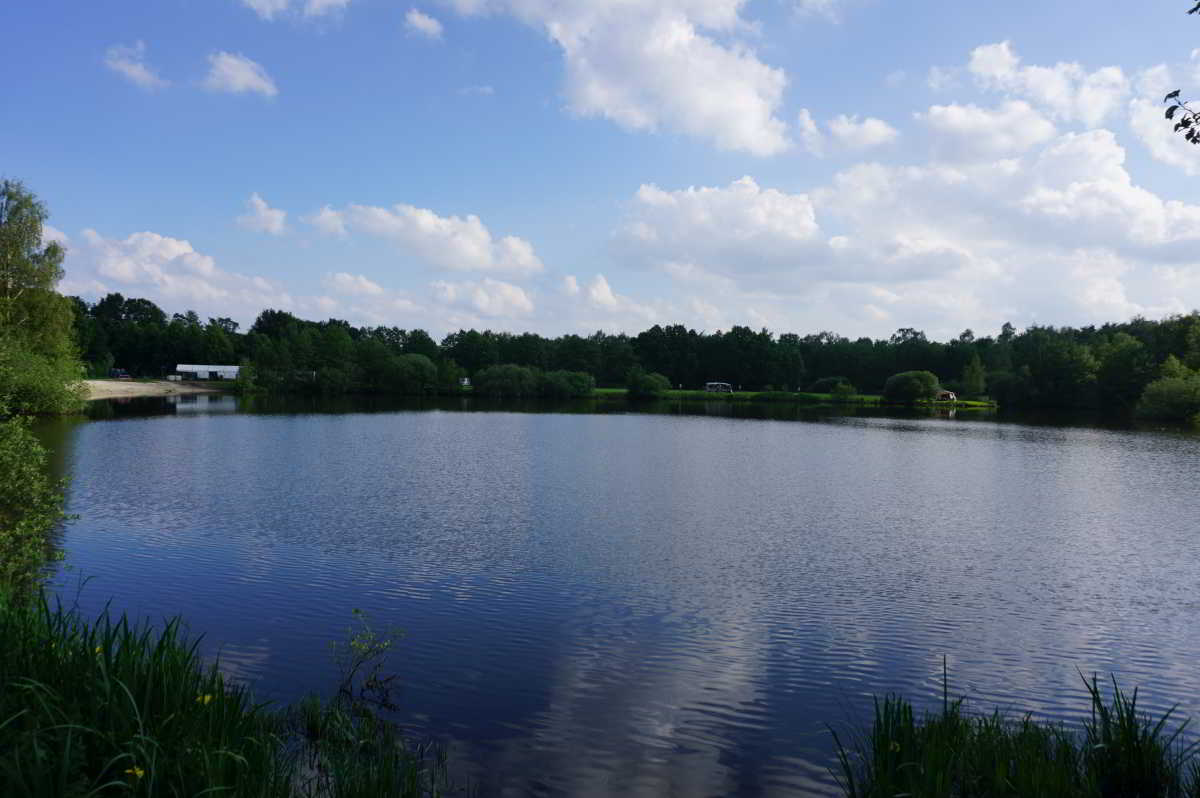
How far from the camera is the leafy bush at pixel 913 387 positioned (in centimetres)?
10156

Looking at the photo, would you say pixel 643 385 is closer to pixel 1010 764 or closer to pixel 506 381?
pixel 506 381

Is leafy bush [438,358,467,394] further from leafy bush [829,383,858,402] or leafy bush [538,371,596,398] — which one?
leafy bush [829,383,858,402]

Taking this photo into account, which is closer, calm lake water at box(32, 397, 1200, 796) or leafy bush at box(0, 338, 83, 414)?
calm lake water at box(32, 397, 1200, 796)

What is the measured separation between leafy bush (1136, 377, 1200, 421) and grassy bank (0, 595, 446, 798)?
79.4 m

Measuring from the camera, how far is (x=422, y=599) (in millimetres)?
12039

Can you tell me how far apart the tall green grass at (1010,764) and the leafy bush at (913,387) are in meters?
102

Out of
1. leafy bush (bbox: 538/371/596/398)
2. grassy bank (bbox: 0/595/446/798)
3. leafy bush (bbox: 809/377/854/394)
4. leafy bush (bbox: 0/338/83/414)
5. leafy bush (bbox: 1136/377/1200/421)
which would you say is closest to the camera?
grassy bank (bbox: 0/595/446/798)

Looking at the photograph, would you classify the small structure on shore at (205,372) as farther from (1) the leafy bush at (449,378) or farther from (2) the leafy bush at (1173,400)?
(2) the leafy bush at (1173,400)

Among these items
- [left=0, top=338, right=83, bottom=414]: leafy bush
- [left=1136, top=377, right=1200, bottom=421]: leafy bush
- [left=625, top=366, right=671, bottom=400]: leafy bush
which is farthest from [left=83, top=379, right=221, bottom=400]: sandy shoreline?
[left=1136, top=377, right=1200, bottom=421]: leafy bush

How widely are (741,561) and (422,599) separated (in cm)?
639

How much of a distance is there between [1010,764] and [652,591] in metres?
7.23

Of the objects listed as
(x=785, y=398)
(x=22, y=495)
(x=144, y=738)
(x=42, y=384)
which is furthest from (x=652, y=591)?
(x=785, y=398)

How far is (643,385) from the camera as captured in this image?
11631 centimetres

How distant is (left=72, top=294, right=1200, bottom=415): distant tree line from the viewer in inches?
3925
